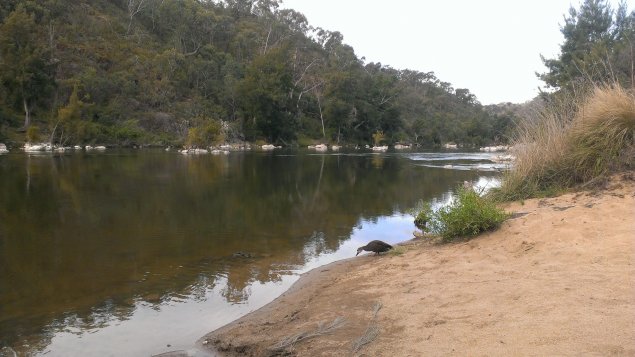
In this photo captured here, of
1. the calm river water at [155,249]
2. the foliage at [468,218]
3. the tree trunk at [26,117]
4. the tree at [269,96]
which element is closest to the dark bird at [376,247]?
the calm river water at [155,249]

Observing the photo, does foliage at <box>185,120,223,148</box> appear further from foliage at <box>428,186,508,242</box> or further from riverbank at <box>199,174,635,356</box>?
riverbank at <box>199,174,635,356</box>

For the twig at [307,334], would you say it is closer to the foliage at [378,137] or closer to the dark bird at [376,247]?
the dark bird at [376,247]

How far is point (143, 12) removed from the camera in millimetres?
86938

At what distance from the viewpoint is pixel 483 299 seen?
454 cm

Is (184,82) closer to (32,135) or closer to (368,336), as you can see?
(32,135)

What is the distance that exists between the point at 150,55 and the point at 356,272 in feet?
245

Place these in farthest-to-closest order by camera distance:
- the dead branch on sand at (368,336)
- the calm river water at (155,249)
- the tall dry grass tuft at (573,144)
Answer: the tall dry grass tuft at (573,144), the calm river water at (155,249), the dead branch on sand at (368,336)

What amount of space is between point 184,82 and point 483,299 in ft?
235

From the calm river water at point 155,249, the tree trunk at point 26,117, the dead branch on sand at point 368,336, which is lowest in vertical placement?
the calm river water at point 155,249

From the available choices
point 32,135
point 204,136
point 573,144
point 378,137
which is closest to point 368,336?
point 573,144

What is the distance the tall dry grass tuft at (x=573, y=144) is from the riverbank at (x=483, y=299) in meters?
1.26

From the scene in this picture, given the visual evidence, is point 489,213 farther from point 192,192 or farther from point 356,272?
point 192,192

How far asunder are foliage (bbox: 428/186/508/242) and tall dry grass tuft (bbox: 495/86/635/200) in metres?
2.32

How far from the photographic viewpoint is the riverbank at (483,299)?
11.6 feet
